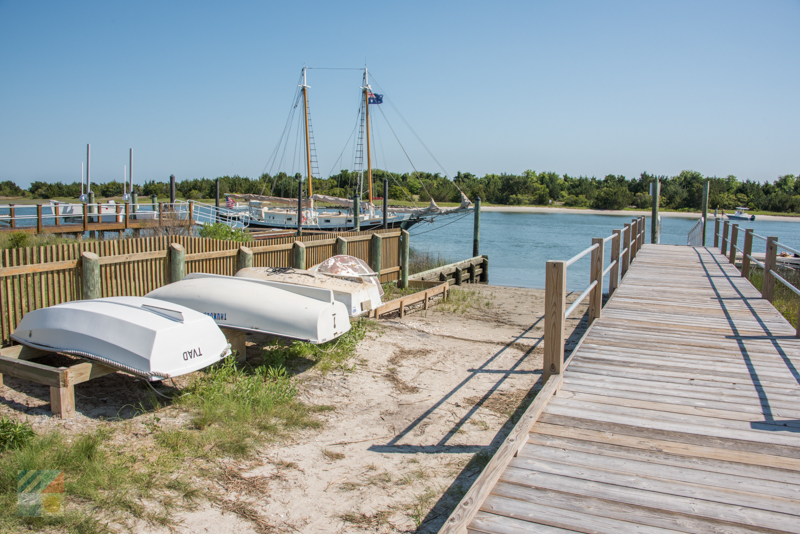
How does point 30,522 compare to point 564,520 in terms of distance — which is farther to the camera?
point 30,522

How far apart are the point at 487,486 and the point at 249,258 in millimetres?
6975

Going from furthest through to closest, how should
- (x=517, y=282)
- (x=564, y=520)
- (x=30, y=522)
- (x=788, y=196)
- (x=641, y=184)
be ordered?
(x=641, y=184) → (x=788, y=196) → (x=517, y=282) → (x=30, y=522) → (x=564, y=520)

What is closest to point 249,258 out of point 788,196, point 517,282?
point 517,282

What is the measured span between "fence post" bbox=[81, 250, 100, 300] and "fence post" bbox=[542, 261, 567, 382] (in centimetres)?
538

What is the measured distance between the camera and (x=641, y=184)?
105m

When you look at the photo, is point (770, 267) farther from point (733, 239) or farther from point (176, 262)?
point (176, 262)

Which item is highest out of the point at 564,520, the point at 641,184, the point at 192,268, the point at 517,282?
the point at 641,184

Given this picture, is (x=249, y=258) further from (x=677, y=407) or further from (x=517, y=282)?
(x=517, y=282)

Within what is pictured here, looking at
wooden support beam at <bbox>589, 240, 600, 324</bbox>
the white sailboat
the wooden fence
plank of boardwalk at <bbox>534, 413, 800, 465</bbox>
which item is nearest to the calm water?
the white sailboat

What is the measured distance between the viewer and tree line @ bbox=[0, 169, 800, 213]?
8112 centimetres

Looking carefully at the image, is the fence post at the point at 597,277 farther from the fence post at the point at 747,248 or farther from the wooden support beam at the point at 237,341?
the fence post at the point at 747,248

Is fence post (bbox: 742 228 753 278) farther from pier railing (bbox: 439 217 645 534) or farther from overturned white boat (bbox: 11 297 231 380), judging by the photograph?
overturned white boat (bbox: 11 297 231 380)

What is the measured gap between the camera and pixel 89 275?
682 centimetres

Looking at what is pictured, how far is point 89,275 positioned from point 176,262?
139cm
